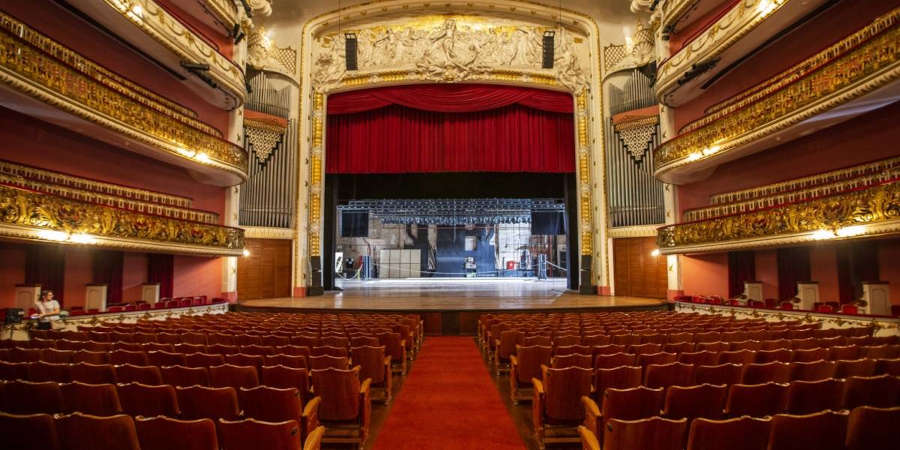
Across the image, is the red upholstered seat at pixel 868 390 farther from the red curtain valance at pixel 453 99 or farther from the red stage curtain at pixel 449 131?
the red curtain valance at pixel 453 99

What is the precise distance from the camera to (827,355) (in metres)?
4.05

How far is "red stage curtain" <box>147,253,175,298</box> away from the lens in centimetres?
1170

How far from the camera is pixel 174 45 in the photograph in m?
10.5

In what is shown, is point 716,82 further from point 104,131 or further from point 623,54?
point 104,131

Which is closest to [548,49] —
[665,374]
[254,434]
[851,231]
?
[851,231]

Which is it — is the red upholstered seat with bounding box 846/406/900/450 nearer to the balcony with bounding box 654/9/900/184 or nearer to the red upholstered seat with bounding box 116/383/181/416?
the red upholstered seat with bounding box 116/383/181/416

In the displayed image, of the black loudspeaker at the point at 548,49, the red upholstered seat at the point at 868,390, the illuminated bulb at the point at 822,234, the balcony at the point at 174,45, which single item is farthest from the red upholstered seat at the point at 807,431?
the black loudspeaker at the point at 548,49

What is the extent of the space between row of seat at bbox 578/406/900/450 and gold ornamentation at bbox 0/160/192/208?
1075cm

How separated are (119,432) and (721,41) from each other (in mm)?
12416

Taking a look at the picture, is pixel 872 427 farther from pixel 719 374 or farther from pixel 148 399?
pixel 148 399

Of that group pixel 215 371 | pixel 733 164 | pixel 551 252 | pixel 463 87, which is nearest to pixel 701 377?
pixel 215 371

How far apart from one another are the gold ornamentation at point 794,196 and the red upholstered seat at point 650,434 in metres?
7.94

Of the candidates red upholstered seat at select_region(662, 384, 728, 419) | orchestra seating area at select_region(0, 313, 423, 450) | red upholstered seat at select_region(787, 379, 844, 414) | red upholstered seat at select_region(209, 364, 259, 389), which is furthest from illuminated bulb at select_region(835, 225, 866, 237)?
red upholstered seat at select_region(209, 364, 259, 389)

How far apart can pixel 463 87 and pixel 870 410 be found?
1479cm
